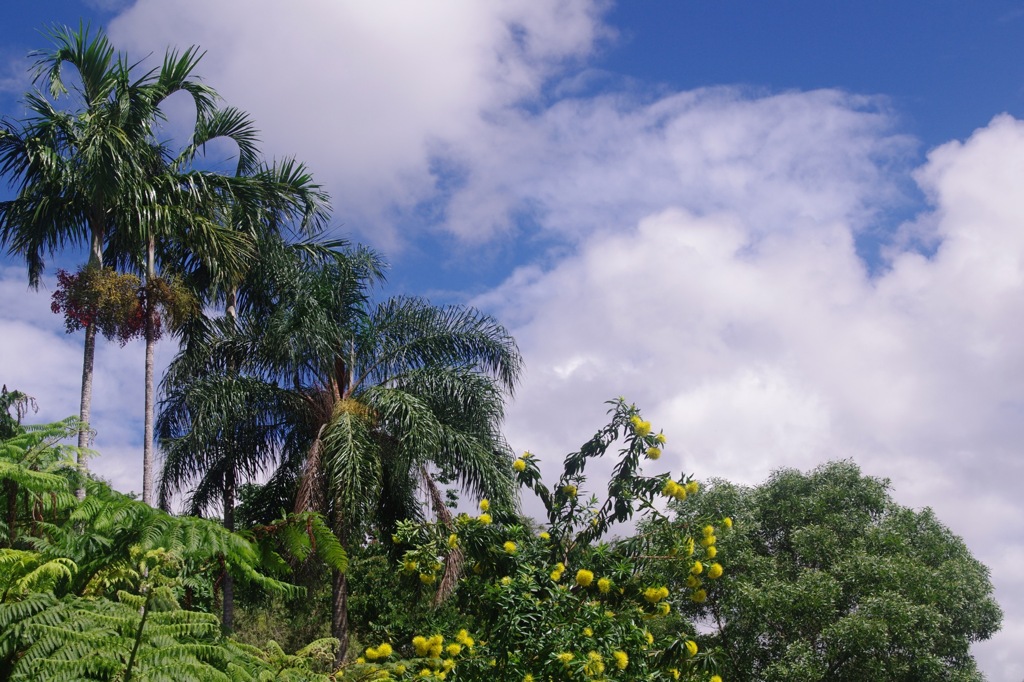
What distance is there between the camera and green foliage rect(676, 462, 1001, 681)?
1708 cm

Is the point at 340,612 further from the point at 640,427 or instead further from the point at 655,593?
the point at 655,593

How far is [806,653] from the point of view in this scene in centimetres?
1695

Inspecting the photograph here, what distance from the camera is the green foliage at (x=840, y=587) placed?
1708 centimetres

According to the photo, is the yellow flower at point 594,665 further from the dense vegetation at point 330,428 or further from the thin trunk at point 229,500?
the thin trunk at point 229,500

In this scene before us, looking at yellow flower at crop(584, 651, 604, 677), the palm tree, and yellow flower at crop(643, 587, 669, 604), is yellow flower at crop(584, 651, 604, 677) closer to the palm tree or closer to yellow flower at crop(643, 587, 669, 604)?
yellow flower at crop(643, 587, 669, 604)

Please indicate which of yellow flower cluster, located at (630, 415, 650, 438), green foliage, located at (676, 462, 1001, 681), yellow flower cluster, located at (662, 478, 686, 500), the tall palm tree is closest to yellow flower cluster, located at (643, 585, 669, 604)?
yellow flower cluster, located at (662, 478, 686, 500)

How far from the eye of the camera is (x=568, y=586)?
7746mm

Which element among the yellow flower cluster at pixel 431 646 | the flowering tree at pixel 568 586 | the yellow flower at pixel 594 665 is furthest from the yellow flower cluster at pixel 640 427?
the yellow flower cluster at pixel 431 646

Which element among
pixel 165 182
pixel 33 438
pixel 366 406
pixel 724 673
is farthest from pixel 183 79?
pixel 724 673

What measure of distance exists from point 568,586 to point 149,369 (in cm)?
1052

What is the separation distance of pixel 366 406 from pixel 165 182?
5.23 meters

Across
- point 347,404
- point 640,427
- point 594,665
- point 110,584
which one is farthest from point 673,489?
point 347,404

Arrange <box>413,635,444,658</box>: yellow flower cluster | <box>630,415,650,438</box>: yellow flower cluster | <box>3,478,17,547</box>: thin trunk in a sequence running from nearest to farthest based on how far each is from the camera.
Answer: <box>3,478,17,547</box>: thin trunk → <box>413,635,444,658</box>: yellow flower cluster → <box>630,415,650,438</box>: yellow flower cluster

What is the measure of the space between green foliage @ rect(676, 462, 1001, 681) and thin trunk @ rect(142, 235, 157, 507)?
33.2ft
